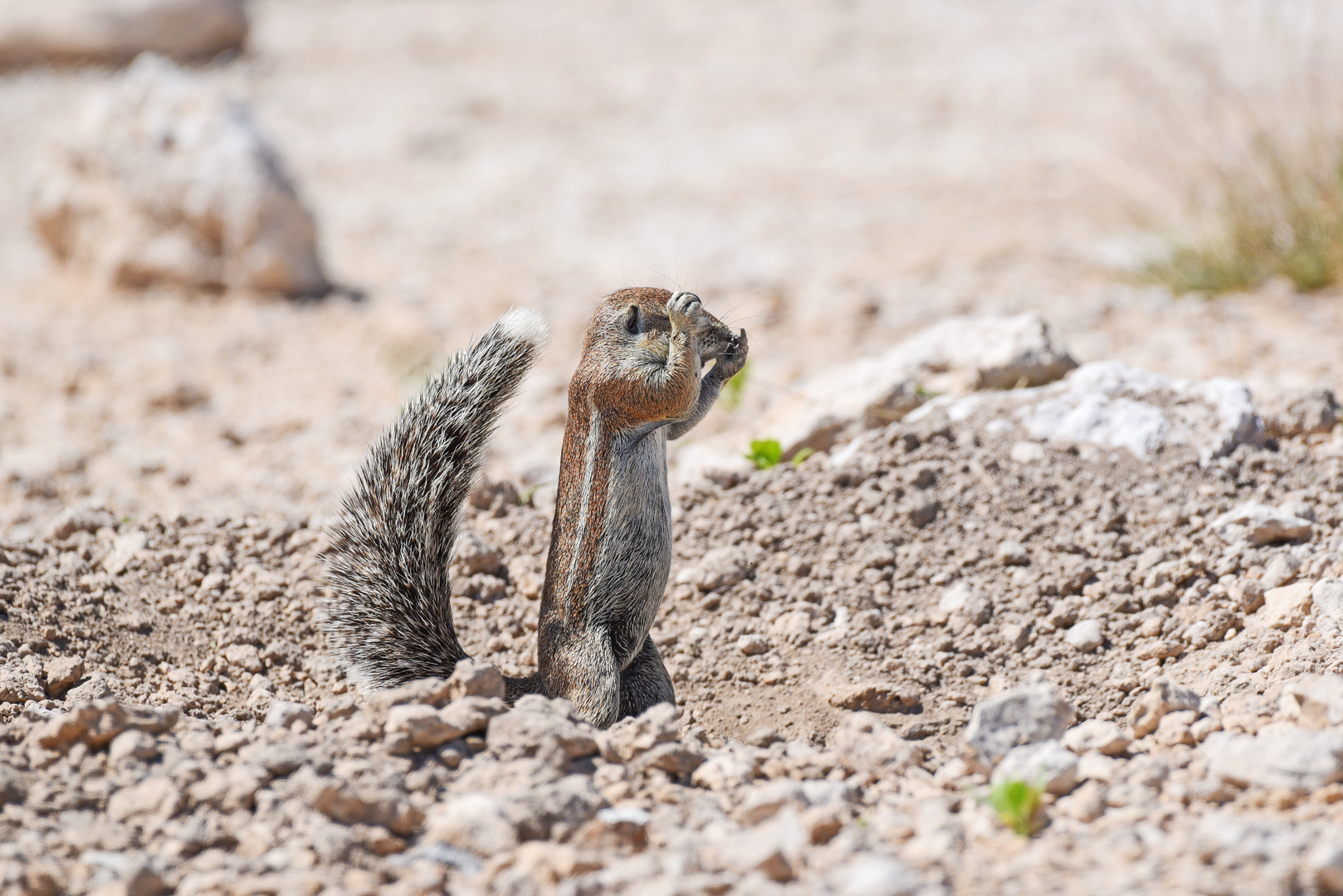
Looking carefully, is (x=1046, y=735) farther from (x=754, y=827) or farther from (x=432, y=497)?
(x=432, y=497)

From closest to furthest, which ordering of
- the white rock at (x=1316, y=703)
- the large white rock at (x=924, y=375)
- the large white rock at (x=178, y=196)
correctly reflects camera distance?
the white rock at (x=1316, y=703) → the large white rock at (x=924, y=375) → the large white rock at (x=178, y=196)

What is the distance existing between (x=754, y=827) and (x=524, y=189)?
32.8 feet

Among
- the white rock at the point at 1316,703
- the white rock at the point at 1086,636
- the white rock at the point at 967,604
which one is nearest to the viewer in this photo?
the white rock at the point at 1316,703

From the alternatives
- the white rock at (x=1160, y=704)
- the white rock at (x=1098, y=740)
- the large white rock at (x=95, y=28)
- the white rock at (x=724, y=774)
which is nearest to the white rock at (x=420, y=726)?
the white rock at (x=724, y=774)

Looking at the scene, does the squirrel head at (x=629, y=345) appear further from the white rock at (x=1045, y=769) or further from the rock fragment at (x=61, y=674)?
the rock fragment at (x=61, y=674)

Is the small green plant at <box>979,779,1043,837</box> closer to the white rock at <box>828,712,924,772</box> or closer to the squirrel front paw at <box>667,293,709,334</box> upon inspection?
the white rock at <box>828,712,924,772</box>

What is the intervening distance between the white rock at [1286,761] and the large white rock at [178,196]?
7.80 m

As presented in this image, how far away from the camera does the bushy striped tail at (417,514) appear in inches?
120

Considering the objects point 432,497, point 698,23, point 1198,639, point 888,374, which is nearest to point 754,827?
point 432,497

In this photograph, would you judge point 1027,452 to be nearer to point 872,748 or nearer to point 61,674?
point 872,748

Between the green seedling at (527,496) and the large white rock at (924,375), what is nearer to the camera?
the green seedling at (527,496)

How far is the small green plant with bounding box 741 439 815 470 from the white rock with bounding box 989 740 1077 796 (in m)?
2.18

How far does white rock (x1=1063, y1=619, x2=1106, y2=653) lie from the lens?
347 centimetres

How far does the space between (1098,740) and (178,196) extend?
8.04 metres
